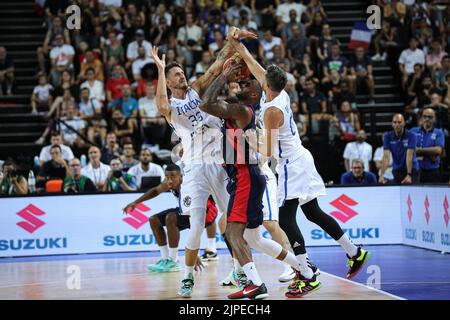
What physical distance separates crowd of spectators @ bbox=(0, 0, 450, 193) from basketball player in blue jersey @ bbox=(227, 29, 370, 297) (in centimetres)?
557

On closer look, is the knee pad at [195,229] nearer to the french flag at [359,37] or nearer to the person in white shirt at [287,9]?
the french flag at [359,37]

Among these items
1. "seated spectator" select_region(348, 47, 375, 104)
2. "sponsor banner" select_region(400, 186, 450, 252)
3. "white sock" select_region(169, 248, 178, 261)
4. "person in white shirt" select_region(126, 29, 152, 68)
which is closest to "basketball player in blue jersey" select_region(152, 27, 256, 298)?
"white sock" select_region(169, 248, 178, 261)

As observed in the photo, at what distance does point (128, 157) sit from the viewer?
15.8m

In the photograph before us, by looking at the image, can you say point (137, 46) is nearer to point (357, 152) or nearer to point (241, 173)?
point (357, 152)

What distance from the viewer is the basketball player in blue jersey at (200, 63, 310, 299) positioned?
838 centimetres

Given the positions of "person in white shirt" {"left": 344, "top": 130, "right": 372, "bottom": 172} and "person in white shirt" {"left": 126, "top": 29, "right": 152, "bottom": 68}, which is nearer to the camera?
"person in white shirt" {"left": 344, "top": 130, "right": 372, "bottom": 172}

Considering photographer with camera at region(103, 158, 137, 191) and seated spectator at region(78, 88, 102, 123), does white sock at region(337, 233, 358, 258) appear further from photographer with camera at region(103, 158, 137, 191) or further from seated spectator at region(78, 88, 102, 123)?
seated spectator at region(78, 88, 102, 123)

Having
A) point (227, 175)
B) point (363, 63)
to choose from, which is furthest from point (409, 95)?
point (227, 175)

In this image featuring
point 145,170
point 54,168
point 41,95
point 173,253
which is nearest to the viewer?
point 173,253

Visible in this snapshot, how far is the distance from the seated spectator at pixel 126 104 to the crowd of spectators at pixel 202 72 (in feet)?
0.08

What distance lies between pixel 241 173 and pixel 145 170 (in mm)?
6974

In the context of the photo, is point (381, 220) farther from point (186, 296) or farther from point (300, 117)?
point (186, 296)

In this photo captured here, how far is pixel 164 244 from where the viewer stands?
11.9m

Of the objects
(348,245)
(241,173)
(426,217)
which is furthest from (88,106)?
(241,173)
